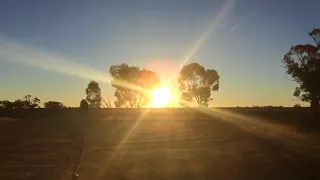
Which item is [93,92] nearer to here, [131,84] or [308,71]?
[131,84]

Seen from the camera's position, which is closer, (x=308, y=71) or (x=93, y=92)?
(x=308, y=71)

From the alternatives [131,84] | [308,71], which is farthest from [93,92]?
[308,71]

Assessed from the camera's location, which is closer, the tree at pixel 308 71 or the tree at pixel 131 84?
the tree at pixel 308 71

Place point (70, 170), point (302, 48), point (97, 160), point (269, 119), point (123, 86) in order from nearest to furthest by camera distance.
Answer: point (70, 170) → point (97, 160) → point (302, 48) → point (269, 119) → point (123, 86)

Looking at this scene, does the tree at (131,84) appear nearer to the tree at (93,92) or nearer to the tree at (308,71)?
the tree at (93,92)

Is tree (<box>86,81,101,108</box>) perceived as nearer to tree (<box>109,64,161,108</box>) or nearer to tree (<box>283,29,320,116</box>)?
tree (<box>109,64,161,108</box>)

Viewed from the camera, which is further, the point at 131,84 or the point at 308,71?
the point at 131,84

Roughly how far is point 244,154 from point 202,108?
72969 millimetres

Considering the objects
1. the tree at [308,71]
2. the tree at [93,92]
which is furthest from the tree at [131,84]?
the tree at [308,71]

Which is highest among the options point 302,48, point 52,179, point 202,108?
point 302,48

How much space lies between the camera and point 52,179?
10.6 m

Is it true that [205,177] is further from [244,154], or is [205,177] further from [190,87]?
[190,87]

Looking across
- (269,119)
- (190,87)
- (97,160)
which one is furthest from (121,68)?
(97,160)

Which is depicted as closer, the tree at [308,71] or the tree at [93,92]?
the tree at [308,71]
